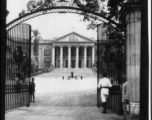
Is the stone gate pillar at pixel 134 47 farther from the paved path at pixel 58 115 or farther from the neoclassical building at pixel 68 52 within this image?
the neoclassical building at pixel 68 52

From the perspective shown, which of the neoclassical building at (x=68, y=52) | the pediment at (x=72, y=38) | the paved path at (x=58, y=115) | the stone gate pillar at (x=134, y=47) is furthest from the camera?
the neoclassical building at (x=68, y=52)

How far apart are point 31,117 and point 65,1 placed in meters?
4.21

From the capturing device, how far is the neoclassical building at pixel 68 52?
64000 millimetres

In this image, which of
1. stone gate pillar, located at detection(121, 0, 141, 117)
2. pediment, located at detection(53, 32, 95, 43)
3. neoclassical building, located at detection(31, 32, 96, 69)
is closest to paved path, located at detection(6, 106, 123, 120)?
stone gate pillar, located at detection(121, 0, 141, 117)

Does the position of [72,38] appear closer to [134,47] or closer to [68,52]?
[68,52]

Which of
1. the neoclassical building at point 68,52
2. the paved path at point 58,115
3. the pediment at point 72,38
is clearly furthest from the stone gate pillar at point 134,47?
the pediment at point 72,38

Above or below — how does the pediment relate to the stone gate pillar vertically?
above

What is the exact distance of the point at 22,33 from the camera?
9.34 metres

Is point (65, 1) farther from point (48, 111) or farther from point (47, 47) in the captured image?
point (47, 47)

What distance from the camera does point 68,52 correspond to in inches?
2594

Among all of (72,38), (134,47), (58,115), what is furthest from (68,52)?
(134,47)

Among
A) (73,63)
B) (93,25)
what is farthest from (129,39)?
(73,63)

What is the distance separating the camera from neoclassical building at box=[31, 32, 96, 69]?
210ft

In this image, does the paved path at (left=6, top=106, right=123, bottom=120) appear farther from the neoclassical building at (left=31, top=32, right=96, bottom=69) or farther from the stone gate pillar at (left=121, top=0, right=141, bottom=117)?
the neoclassical building at (left=31, top=32, right=96, bottom=69)
